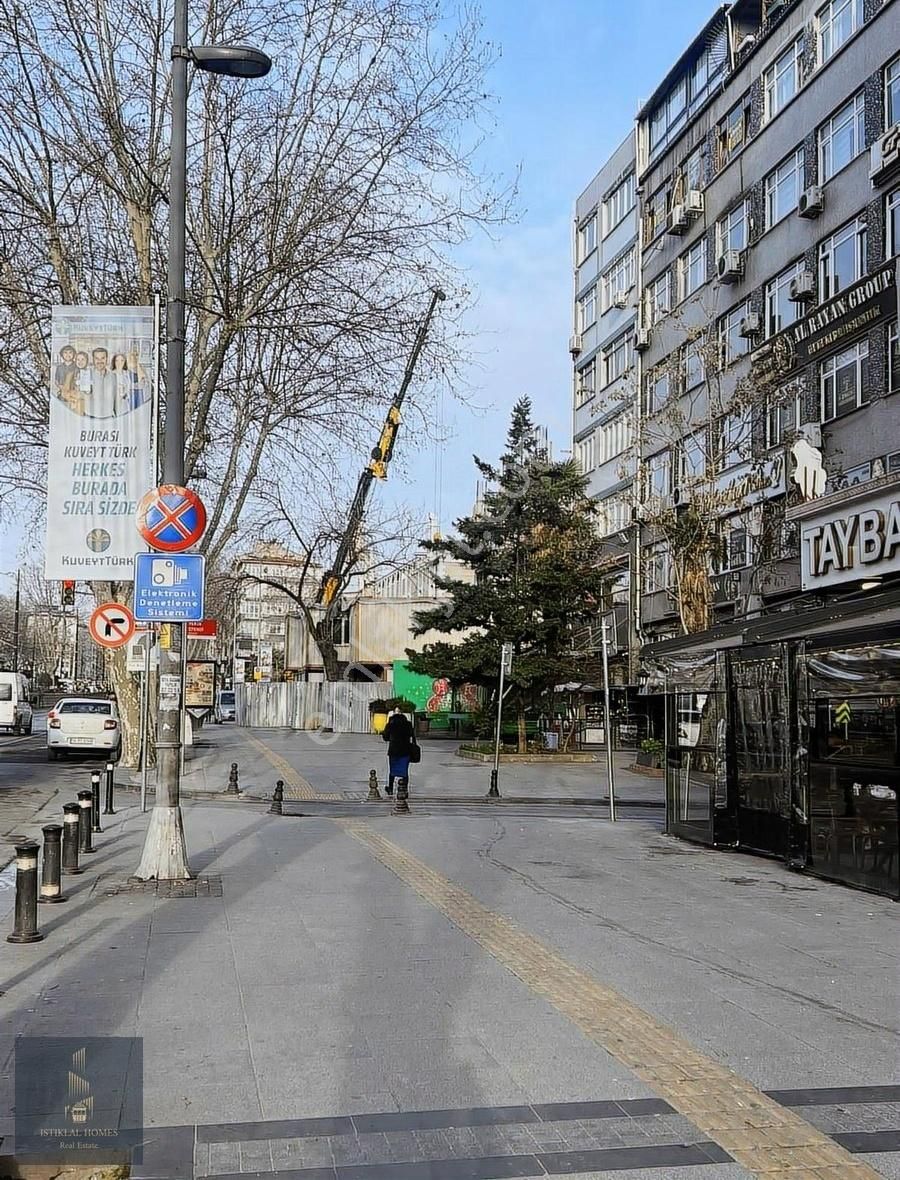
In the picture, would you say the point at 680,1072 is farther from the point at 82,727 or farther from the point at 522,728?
the point at 522,728

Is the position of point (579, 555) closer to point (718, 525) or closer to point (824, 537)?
point (718, 525)

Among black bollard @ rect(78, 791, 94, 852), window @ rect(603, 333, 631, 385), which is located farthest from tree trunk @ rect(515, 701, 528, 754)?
black bollard @ rect(78, 791, 94, 852)

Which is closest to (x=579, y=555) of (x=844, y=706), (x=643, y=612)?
(x=643, y=612)

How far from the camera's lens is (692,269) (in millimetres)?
40094

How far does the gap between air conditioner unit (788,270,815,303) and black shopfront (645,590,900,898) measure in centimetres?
1685

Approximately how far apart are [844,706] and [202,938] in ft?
21.3

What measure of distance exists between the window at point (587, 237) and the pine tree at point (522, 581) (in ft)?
48.5

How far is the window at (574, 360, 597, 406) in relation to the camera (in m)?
51.2

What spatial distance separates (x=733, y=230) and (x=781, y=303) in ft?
14.9

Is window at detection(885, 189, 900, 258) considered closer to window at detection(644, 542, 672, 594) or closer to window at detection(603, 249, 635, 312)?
window at detection(644, 542, 672, 594)

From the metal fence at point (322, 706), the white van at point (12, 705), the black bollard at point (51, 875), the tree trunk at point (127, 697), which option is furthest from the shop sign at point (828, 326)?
the white van at point (12, 705)

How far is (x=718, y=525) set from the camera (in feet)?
102

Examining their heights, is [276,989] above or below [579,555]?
below

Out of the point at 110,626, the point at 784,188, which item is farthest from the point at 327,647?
the point at 110,626
